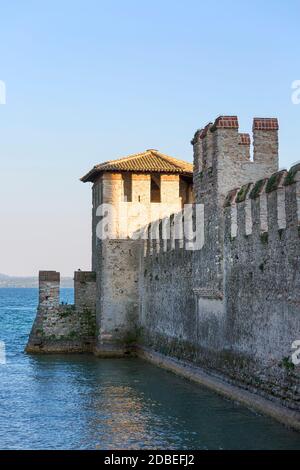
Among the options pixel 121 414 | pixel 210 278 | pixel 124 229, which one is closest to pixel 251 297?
pixel 210 278

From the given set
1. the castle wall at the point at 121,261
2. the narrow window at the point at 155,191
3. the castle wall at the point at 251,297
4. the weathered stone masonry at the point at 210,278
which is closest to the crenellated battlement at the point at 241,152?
the weathered stone masonry at the point at 210,278

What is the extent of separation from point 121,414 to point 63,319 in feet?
43.2

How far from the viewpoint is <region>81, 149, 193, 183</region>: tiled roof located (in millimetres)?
28656

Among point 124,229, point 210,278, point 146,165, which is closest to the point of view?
point 210,278

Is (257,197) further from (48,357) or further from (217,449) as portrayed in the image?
(48,357)

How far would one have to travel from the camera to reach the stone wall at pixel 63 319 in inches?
1138


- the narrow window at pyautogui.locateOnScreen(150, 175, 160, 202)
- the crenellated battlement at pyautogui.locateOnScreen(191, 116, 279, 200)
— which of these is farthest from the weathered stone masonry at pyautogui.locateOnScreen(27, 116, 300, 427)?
the narrow window at pyautogui.locateOnScreen(150, 175, 160, 202)

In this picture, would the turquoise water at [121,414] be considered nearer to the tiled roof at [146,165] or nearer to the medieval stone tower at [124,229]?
the medieval stone tower at [124,229]

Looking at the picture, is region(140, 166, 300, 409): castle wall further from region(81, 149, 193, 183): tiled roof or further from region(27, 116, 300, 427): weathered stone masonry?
region(81, 149, 193, 183): tiled roof

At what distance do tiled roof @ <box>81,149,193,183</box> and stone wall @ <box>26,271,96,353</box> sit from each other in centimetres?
398

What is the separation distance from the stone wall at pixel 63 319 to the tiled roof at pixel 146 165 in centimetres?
398

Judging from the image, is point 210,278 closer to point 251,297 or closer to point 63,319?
point 251,297

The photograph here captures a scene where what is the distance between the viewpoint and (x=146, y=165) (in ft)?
94.9
